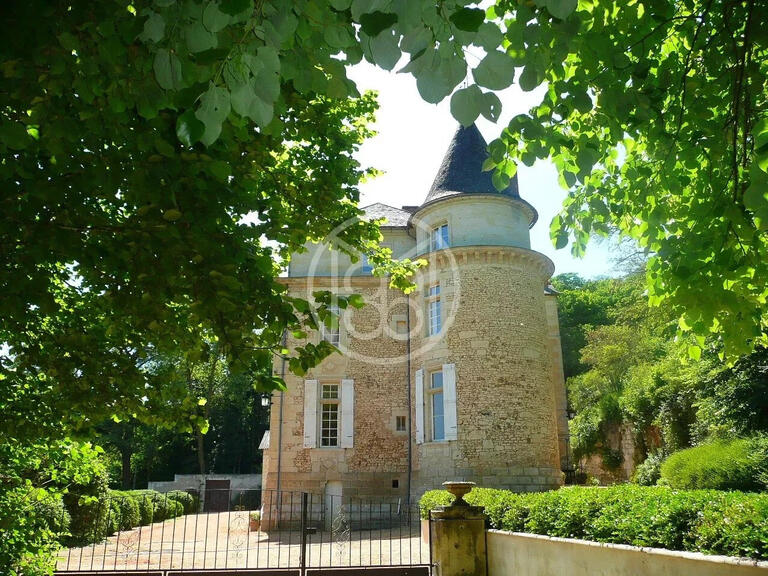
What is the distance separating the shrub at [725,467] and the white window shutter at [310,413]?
9.76 m

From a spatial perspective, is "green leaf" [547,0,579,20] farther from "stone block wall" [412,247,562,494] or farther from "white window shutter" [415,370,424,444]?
"white window shutter" [415,370,424,444]

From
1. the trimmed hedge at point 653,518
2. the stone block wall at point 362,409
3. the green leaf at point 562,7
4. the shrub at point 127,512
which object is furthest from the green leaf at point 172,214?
the shrub at point 127,512

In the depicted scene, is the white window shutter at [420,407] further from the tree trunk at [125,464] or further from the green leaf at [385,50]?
the tree trunk at [125,464]

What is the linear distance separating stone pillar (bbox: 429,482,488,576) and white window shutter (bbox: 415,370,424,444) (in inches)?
352

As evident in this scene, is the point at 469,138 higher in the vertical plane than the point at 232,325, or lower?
higher

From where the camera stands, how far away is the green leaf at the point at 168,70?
6.78 feet

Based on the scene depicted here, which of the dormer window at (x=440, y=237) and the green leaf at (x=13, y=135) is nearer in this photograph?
the green leaf at (x=13, y=135)

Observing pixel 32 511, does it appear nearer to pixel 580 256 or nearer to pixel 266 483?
pixel 580 256

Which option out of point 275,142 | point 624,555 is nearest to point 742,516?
point 624,555

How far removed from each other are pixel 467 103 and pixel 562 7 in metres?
0.38

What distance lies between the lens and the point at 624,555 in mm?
5633

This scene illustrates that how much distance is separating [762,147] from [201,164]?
10.1ft

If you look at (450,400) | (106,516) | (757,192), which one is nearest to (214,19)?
(757,192)

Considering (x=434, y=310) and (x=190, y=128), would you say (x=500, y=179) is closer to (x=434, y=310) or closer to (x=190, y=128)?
(x=190, y=128)
